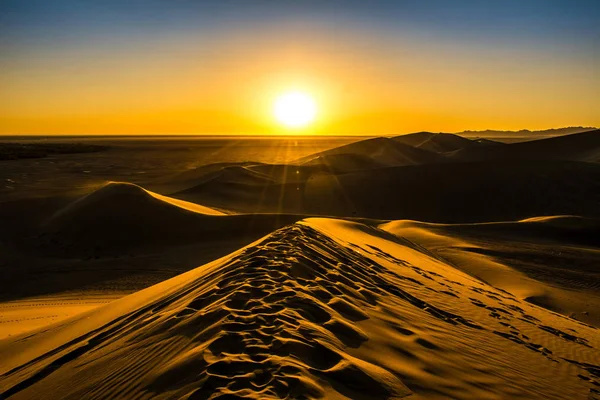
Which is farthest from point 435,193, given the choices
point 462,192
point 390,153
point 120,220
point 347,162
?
point 390,153

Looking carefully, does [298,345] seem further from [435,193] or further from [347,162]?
[347,162]

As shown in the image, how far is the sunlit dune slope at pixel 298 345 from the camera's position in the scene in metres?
3.09

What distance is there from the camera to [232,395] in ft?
8.84

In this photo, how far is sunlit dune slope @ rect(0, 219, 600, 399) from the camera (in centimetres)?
309

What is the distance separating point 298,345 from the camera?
11.2ft

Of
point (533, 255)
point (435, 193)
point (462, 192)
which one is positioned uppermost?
point (462, 192)

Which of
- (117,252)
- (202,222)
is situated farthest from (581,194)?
(117,252)

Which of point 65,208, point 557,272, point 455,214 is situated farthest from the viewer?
point 455,214

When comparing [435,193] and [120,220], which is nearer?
[120,220]

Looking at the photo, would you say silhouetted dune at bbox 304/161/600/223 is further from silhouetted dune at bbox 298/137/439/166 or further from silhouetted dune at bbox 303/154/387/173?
silhouetted dune at bbox 298/137/439/166

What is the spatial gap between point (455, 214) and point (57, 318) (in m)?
23.8

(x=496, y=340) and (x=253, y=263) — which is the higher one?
(x=253, y=263)

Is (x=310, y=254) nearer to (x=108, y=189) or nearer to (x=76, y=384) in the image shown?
(x=76, y=384)

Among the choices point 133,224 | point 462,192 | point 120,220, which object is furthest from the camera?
point 462,192
